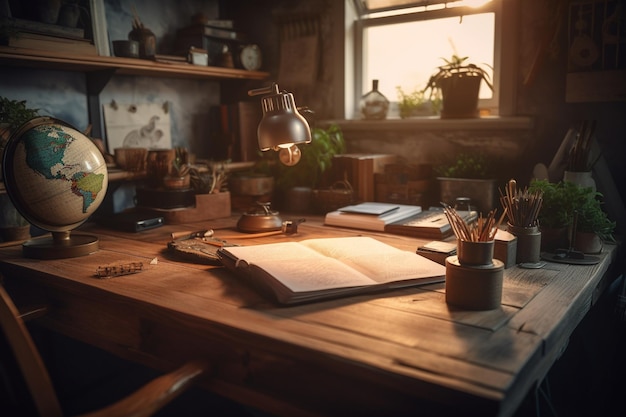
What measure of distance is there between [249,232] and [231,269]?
0.56 metres

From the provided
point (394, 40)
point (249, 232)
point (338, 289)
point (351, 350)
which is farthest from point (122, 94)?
point (351, 350)

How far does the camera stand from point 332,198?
254 centimetres

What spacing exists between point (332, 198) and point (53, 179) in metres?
1.24

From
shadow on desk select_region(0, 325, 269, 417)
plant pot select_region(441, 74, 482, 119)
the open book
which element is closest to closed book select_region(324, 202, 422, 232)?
the open book

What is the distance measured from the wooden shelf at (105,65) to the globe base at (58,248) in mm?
742

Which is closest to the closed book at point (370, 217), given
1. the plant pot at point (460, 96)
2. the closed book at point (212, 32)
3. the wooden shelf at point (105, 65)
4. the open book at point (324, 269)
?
the open book at point (324, 269)

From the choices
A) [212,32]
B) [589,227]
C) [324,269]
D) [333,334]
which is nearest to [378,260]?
[324,269]

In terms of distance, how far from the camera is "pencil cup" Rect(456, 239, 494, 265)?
1.27 m

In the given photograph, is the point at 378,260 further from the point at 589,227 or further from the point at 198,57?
the point at 198,57

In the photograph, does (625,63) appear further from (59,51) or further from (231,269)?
(59,51)

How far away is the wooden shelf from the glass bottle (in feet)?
2.36

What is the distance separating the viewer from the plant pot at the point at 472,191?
2.35 meters

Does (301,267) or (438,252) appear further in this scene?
(438,252)

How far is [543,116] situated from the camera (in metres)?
2.41
